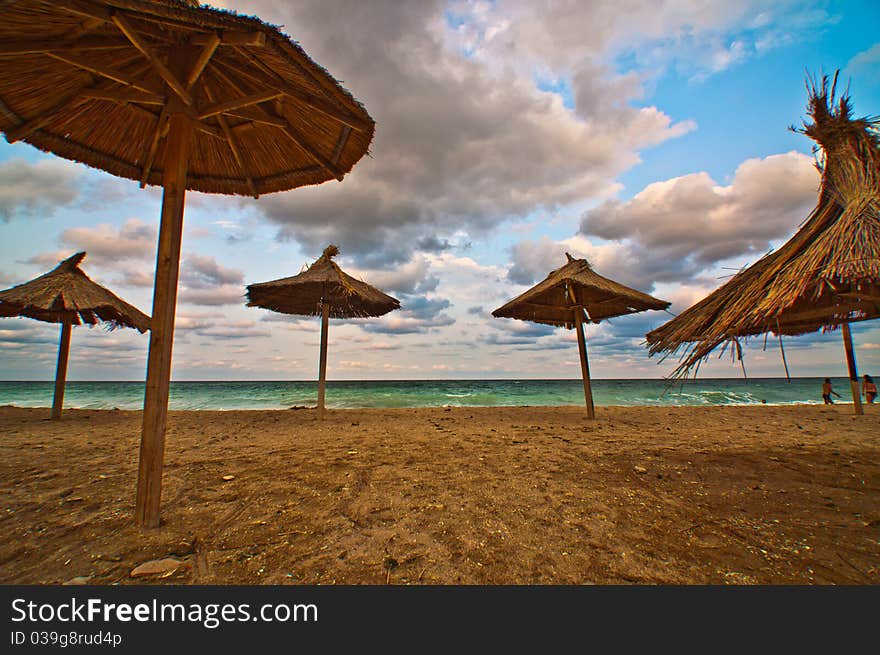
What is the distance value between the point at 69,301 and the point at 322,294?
472cm

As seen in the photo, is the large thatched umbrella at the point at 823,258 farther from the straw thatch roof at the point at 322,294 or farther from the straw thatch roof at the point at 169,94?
the straw thatch roof at the point at 322,294

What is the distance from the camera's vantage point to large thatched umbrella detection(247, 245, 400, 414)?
7008 millimetres

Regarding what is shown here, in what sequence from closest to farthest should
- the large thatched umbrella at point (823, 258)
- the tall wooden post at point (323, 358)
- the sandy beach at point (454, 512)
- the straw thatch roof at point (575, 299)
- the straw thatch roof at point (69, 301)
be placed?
the sandy beach at point (454, 512) < the large thatched umbrella at point (823, 258) < the straw thatch roof at point (69, 301) < the straw thatch roof at point (575, 299) < the tall wooden post at point (323, 358)

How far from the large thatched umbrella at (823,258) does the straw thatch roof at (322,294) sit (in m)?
5.78

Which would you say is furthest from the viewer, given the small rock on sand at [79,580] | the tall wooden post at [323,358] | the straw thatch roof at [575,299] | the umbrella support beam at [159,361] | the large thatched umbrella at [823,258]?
the tall wooden post at [323,358]

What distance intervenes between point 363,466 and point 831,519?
3777 mm

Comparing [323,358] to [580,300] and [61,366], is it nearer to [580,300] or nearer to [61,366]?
[61,366]

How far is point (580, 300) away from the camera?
24.4ft

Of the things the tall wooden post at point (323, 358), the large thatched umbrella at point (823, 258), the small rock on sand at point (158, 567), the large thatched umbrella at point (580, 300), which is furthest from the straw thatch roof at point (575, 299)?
the small rock on sand at point (158, 567)

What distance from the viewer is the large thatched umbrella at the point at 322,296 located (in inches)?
276

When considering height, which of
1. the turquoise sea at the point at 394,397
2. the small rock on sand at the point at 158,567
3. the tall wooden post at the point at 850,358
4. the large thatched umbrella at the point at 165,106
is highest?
the large thatched umbrella at the point at 165,106
